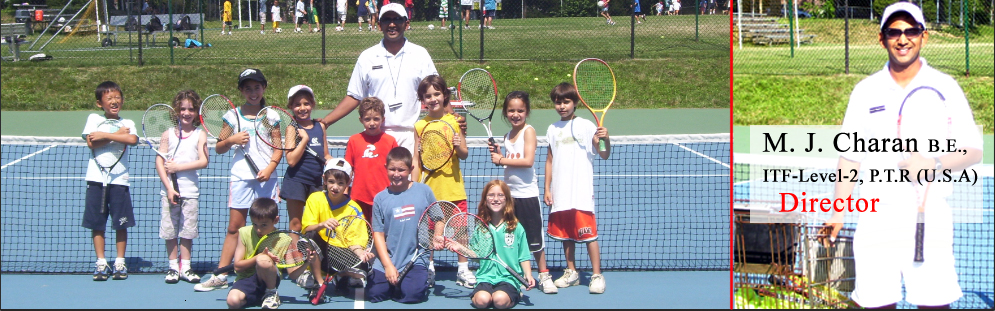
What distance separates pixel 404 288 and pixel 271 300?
63 centimetres

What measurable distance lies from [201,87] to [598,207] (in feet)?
28.9

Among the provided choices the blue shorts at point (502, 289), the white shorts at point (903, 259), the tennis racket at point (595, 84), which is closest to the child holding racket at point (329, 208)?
the blue shorts at point (502, 289)

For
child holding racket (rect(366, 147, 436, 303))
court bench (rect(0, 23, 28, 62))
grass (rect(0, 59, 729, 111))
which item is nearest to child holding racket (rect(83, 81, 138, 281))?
child holding racket (rect(366, 147, 436, 303))

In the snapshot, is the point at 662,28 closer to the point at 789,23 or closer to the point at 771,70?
the point at 771,70

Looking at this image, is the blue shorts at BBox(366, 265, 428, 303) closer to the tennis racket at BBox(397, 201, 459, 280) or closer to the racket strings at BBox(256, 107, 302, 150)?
the tennis racket at BBox(397, 201, 459, 280)

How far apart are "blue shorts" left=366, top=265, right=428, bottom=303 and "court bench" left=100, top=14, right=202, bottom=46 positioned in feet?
37.2

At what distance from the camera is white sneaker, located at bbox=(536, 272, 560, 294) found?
431 centimetres

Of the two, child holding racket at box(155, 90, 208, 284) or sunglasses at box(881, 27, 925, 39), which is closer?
sunglasses at box(881, 27, 925, 39)

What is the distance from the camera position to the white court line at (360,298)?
4.10m

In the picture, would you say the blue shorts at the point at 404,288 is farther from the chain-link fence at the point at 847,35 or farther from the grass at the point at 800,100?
the grass at the point at 800,100

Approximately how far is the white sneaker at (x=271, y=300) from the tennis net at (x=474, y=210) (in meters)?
0.96

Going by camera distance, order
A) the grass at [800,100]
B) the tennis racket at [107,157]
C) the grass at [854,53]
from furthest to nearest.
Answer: the grass at [800,100]
the tennis racket at [107,157]
the grass at [854,53]

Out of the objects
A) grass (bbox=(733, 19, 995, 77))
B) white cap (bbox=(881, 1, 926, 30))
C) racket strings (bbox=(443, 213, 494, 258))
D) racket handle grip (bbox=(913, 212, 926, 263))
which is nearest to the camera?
white cap (bbox=(881, 1, 926, 30))

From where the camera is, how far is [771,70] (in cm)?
616
